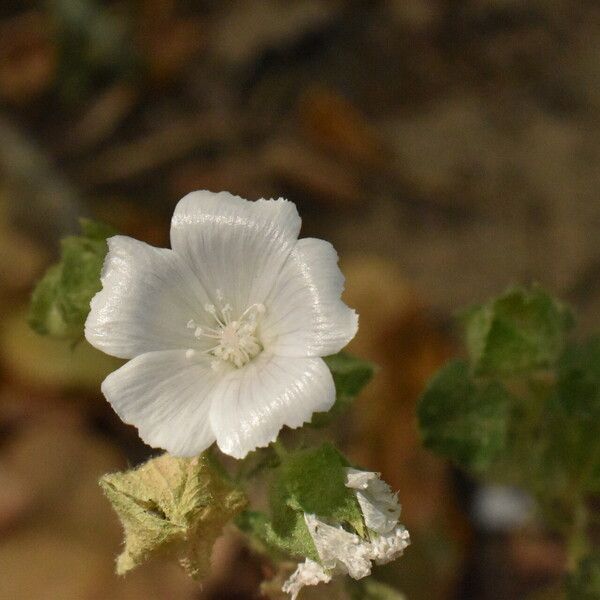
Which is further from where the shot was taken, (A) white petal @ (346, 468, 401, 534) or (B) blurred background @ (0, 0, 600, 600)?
(B) blurred background @ (0, 0, 600, 600)

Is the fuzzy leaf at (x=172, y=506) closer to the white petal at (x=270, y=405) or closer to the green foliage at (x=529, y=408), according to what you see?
the white petal at (x=270, y=405)

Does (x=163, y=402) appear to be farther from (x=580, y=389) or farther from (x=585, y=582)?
(x=585, y=582)

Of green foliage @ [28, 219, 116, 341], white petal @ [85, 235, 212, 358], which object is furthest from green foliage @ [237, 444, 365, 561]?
green foliage @ [28, 219, 116, 341]

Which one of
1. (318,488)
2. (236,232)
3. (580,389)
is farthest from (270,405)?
(580,389)

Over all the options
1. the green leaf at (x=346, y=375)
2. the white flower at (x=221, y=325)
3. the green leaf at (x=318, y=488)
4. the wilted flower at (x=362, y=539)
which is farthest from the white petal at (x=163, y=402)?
the green leaf at (x=346, y=375)

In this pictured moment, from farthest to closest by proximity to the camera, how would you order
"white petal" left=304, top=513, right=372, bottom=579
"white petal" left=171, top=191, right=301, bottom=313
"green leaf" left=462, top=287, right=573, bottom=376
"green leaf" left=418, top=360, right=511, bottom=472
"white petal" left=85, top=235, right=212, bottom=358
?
"green leaf" left=418, top=360, right=511, bottom=472 → "green leaf" left=462, top=287, right=573, bottom=376 → "white petal" left=171, top=191, right=301, bottom=313 → "white petal" left=85, top=235, right=212, bottom=358 → "white petal" left=304, top=513, right=372, bottom=579

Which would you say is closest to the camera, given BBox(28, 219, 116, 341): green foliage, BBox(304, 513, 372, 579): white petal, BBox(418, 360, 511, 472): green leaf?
BBox(304, 513, 372, 579): white petal

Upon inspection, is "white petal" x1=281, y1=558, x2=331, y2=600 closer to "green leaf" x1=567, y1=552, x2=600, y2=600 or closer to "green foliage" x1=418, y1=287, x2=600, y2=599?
"green foliage" x1=418, y1=287, x2=600, y2=599
